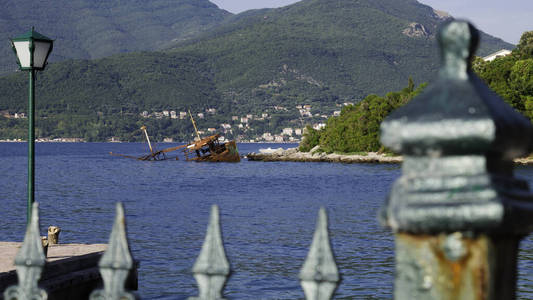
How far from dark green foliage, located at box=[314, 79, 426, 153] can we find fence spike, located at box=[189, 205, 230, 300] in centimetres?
9331

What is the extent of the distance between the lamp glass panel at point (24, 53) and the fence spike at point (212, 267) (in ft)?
27.2

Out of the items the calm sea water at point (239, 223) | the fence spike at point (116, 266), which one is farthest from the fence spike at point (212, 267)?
the calm sea water at point (239, 223)

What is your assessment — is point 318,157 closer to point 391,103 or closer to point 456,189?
point 391,103

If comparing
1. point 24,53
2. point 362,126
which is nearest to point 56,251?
point 24,53

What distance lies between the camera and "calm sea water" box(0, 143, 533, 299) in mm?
19016

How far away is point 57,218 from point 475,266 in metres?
38.0

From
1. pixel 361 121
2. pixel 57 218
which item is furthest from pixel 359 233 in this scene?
pixel 361 121

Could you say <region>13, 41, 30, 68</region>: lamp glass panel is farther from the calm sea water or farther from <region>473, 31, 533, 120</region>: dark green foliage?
<region>473, 31, 533, 120</region>: dark green foliage

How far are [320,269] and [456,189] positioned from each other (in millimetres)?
619

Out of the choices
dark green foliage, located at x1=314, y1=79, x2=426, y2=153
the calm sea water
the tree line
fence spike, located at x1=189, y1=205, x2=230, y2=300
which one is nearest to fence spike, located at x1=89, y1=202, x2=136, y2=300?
fence spike, located at x1=189, y1=205, x2=230, y2=300

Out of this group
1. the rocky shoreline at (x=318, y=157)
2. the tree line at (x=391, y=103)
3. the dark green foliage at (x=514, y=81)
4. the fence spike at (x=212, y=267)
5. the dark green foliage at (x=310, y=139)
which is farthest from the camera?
the dark green foliage at (x=310, y=139)

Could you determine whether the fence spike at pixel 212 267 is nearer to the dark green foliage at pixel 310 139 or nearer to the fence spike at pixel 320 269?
the fence spike at pixel 320 269

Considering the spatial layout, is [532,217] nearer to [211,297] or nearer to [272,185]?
[211,297]

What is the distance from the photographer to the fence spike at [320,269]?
2.11 metres
